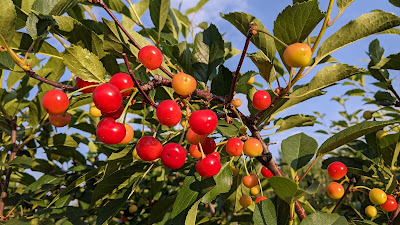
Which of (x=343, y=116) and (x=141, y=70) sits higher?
(x=141, y=70)

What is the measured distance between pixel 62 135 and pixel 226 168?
1.57 metres

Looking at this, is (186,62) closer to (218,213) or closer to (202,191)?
(202,191)

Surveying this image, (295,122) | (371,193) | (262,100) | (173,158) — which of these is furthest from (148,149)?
(371,193)

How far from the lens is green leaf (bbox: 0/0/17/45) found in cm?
119

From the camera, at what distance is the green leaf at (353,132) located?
1217 mm

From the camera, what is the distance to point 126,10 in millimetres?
2109

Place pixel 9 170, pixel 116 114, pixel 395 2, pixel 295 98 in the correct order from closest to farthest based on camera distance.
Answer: pixel 116 114
pixel 295 98
pixel 395 2
pixel 9 170

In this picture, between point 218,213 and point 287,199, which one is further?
point 218,213

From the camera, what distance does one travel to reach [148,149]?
1196 mm

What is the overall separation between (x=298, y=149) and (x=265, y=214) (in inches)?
20.1

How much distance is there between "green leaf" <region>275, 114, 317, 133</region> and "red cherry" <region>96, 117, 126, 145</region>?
0.96m

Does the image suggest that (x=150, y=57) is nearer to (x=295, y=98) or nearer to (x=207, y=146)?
(x=207, y=146)

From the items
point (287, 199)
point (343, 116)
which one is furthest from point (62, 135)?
point (343, 116)

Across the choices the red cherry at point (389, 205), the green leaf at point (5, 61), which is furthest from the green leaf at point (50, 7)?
the red cherry at point (389, 205)
